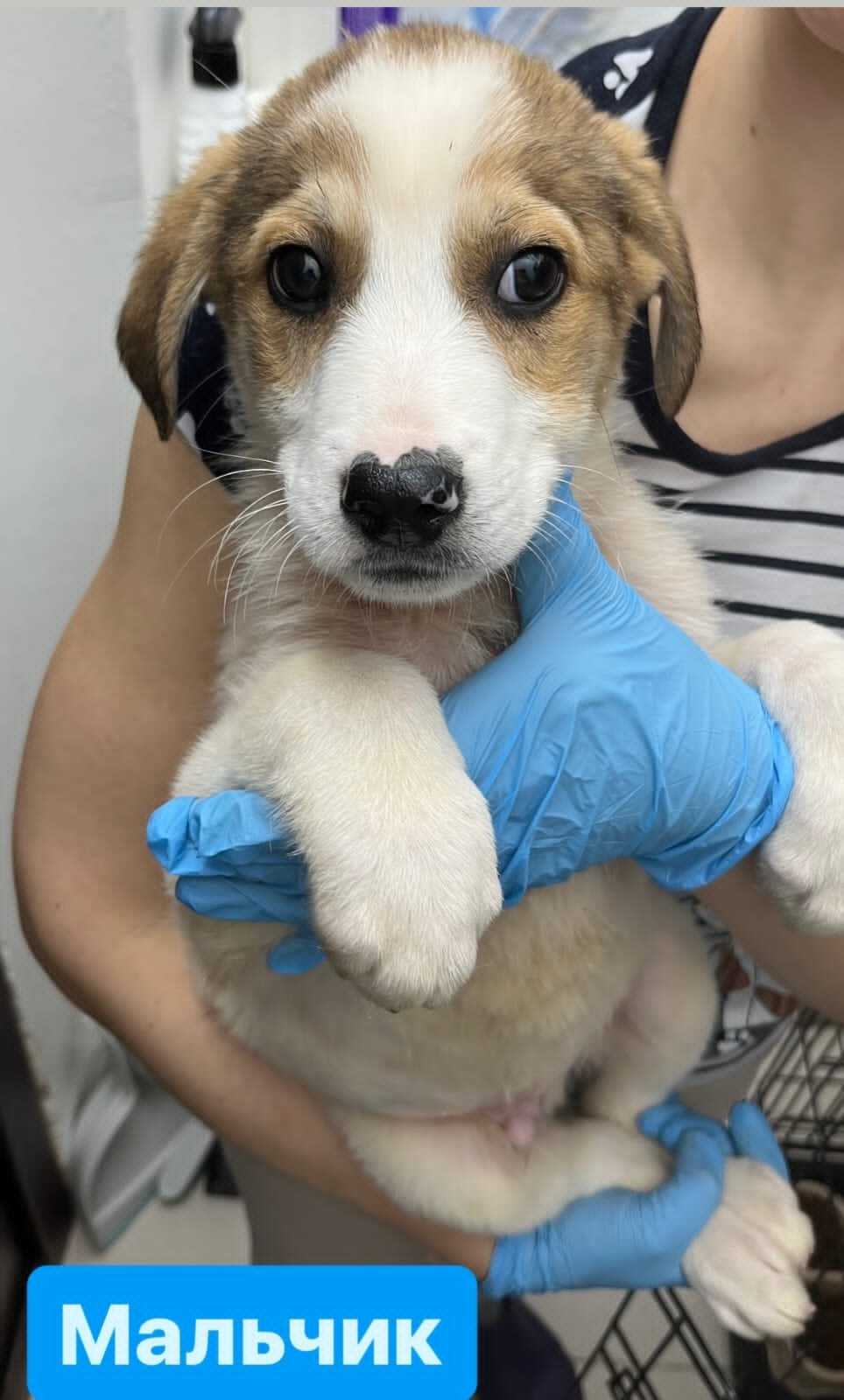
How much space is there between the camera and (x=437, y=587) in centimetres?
111

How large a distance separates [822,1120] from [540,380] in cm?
143

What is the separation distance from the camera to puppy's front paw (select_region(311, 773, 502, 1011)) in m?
1.01

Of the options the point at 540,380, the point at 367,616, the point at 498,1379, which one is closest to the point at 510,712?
the point at 367,616

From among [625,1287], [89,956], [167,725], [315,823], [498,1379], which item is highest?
[315,823]

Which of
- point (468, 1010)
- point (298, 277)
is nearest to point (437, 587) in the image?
point (298, 277)

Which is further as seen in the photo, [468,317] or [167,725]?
[167,725]

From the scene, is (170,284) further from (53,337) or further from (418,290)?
(53,337)

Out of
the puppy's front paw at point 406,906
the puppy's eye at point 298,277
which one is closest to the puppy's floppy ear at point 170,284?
the puppy's eye at point 298,277

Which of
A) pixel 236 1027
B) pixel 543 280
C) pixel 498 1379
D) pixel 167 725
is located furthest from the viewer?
pixel 498 1379

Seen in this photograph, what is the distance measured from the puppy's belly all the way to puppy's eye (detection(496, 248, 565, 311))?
70 centimetres

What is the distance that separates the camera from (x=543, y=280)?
3.94 feet

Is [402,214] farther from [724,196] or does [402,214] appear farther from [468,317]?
[724,196]

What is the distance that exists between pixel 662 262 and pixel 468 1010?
99 cm

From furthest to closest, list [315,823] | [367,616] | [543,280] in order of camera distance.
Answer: [367,616], [543,280], [315,823]
